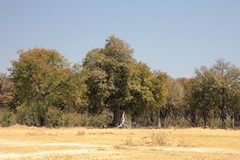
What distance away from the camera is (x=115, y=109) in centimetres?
5881

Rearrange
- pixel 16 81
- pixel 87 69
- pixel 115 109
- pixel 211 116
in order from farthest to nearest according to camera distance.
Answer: pixel 211 116 → pixel 115 109 → pixel 87 69 → pixel 16 81

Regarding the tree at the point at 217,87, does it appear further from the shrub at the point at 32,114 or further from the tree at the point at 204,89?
the shrub at the point at 32,114

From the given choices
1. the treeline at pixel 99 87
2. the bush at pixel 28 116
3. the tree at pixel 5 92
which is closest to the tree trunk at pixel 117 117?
the treeline at pixel 99 87

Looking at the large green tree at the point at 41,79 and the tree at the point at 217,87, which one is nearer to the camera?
the large green tree at the point at 41,79

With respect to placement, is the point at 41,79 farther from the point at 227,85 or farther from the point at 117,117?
the point at 227,85

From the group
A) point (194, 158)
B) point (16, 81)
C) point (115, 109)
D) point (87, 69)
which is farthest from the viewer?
point (115, 109)

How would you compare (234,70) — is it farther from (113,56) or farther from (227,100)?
(113,56)

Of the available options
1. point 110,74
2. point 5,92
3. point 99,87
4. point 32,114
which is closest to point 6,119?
point 32,114

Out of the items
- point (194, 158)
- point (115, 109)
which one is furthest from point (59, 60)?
point (194, 158)

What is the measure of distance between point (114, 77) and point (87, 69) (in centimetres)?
433

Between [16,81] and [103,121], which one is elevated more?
[16,81]

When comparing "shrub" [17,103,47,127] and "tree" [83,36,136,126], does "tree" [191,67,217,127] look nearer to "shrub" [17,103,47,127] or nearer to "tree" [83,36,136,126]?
"tree" [83,36,136,126]

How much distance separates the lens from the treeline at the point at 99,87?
49.6 metres

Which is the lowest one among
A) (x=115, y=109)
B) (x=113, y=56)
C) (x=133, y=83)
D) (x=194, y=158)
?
(x=194, y=158)
